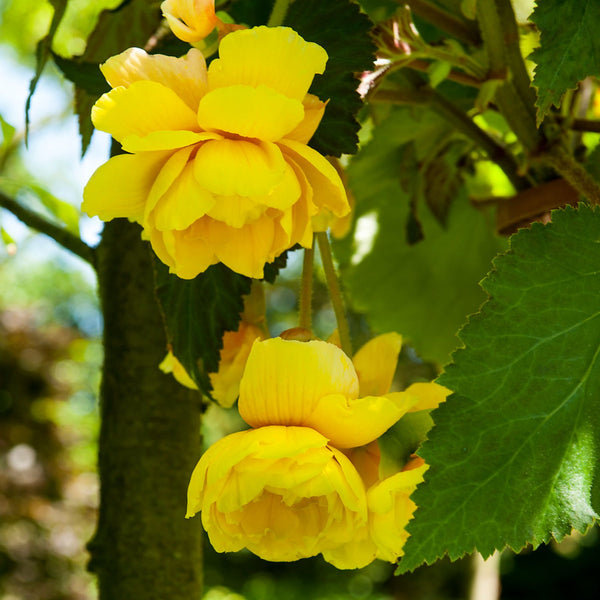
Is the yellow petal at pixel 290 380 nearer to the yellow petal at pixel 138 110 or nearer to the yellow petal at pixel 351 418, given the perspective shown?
the yellow petal at pixel 351 418

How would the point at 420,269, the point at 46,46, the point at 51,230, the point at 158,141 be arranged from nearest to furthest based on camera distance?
the point at 158,141
the point at 46,46
the point at 51,230
the point at 420,269

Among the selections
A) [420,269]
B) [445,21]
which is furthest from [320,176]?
[420,269]

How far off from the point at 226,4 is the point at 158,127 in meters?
0.23

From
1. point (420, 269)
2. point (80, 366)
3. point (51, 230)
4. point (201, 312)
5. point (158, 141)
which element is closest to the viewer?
point (158, 141)

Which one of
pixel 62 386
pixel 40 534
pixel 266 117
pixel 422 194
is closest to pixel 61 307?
pixel 62 386

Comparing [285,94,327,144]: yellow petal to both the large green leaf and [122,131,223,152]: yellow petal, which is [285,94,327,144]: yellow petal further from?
the large green leaf

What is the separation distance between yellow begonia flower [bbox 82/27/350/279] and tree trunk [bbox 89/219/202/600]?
0.25 metres

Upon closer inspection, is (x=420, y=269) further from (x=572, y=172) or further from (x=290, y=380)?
(x=290, y=380)

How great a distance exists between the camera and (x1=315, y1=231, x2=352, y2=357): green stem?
448mm

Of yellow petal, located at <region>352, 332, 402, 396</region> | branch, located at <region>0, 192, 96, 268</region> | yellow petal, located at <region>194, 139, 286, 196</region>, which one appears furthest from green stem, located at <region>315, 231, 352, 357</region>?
branch, located at <region>0, 192, 96, 268</region>

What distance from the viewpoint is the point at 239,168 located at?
13.1 inches

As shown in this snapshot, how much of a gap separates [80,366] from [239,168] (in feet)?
13.4

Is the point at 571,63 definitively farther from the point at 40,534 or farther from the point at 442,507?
the point at 40,534

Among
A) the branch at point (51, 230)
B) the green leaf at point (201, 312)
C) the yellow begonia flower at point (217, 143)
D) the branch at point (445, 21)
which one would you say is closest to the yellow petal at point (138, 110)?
the yellow begonia flower at point (217, 143)
